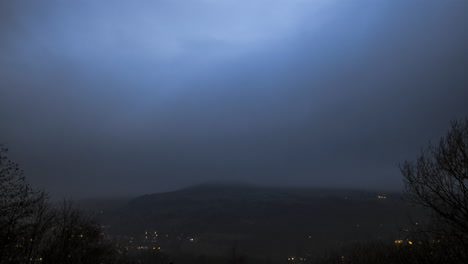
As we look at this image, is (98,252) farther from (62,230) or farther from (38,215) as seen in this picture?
(38,215)

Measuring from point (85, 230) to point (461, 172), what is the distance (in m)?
48.1

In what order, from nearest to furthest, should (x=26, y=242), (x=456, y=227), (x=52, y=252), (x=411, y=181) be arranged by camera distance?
1. (x=456, y=227)
2. (x=411, y=181)
3. (x=26, y=242)
4. (x=52, y=252)

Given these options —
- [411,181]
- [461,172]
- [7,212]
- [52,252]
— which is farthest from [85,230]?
[461,172]

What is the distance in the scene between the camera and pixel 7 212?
56.2 ft

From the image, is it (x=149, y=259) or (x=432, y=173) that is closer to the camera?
(x=432, y=173)

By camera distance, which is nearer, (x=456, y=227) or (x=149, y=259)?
(x=456, y=227)

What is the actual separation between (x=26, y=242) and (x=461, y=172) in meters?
31.8

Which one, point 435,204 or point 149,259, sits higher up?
point 435,204

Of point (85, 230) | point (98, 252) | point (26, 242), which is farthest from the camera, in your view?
point (98, 252)

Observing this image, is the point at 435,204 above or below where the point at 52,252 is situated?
above

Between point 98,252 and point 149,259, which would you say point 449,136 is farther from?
point 149,259

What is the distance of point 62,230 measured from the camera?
1161 inches

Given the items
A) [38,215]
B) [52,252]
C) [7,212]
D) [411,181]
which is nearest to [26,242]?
[38,215]

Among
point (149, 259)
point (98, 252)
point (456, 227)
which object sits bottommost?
point (149, 259)
